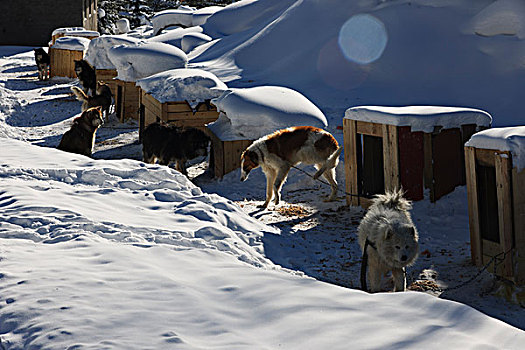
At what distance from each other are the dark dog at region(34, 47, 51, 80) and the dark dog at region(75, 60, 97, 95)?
7483 mm

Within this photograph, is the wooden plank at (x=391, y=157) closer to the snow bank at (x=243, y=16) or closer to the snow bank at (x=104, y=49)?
the snow bank at (x=104, y=49)

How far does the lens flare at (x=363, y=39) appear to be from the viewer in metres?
16.6

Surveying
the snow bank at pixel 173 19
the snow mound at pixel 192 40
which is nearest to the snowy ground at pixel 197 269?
the snow mound at pixel 192 40

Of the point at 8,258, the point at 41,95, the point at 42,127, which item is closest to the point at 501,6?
the point at 42,127

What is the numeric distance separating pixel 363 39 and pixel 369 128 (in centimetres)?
838

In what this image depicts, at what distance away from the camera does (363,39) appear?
16.9m

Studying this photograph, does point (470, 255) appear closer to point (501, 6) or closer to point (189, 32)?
point (501, 6)

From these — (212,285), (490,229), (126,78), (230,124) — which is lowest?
(490,229)

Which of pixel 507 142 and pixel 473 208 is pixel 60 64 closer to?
pixel 473 208

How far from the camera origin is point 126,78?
56.8 ft

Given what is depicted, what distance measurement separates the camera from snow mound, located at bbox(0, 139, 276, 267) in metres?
5.65

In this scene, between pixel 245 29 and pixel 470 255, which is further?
pixel 245 29

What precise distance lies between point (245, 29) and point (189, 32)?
358cm

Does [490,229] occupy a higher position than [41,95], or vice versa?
[41,95]
